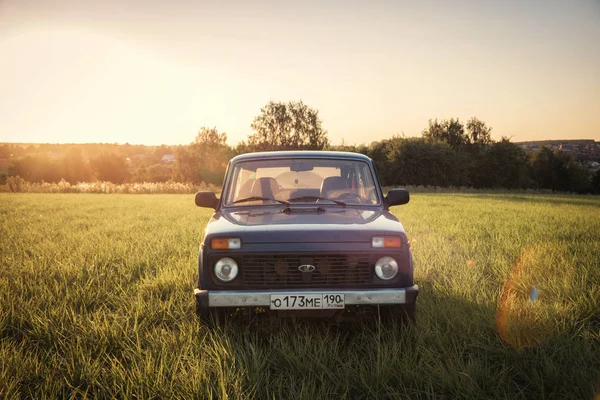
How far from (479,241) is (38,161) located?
77.2 m

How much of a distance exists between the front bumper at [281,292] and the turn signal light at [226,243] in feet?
1.07

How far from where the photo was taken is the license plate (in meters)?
3.34

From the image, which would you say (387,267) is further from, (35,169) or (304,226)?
(35,169)

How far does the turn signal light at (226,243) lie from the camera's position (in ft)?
11.3

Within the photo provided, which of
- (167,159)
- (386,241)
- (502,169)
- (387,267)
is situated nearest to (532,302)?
(387,267)

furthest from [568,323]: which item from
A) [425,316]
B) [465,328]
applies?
[425,316]

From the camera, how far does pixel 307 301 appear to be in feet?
11.0

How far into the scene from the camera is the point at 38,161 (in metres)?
71.6

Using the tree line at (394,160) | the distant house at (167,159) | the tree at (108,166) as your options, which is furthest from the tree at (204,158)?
the distant house at (167,159)

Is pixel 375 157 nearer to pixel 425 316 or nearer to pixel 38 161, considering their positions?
pixel 425 316

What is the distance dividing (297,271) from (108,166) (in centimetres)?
7901

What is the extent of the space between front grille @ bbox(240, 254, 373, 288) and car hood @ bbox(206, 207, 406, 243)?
15 centimetres

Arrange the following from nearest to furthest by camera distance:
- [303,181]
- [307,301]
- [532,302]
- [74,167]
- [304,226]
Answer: [307,301]
[304,226]
[532,302]
[303,181]
[74,167]

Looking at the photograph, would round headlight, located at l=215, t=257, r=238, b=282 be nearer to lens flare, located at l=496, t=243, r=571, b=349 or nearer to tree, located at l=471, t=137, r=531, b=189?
lens flare, located at l=496, t=243, r=571, b=349
